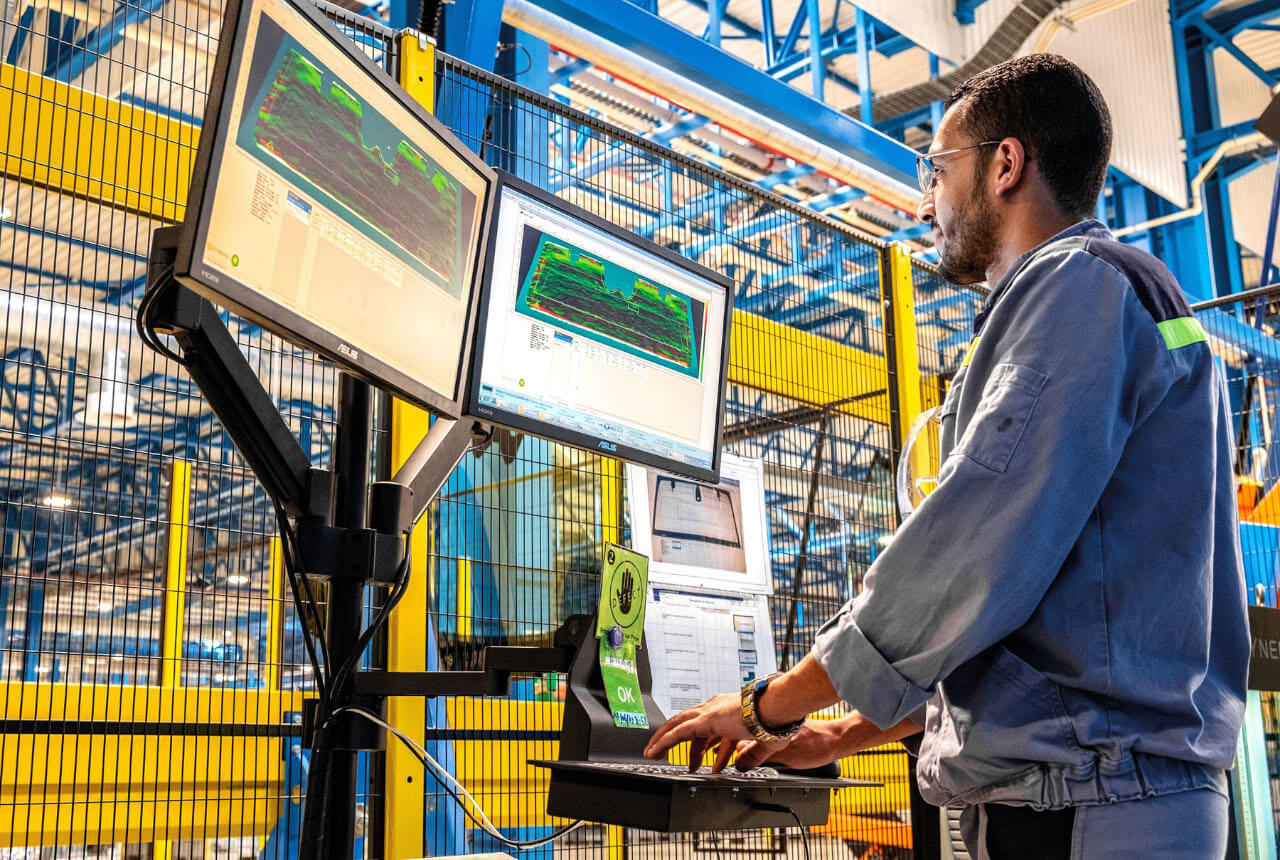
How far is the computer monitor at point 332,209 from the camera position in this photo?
4.62 feet

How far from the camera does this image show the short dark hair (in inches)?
64.2

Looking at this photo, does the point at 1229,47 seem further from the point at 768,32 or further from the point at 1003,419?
the point at 1003,419

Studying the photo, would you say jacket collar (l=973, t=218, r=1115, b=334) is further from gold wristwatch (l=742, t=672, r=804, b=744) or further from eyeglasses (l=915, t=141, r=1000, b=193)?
gold wristwatch (l=742, t=672, r=804, b=744)

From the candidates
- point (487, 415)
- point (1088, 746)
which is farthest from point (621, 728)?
point (1088, 746)

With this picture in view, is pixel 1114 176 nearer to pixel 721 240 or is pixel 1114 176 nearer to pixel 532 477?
pixel 721 240

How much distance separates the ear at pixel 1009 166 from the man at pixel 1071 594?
0.15m

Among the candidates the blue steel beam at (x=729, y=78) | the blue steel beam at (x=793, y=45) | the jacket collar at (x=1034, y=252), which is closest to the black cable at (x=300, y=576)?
the jacket collar at (x=1034, y=252)

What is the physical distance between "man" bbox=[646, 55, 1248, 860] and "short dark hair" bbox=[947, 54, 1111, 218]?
0.15m

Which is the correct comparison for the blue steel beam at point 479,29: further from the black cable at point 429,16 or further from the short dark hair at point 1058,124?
the short dark hair at point 1058,124

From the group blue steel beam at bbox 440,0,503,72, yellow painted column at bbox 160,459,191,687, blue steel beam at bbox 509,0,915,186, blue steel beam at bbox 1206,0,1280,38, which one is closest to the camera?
yellow painted column at bbox 160,459,191,687

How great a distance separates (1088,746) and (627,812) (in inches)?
28.8

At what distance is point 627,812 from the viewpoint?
178 cm

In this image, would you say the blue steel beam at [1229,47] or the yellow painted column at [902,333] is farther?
the blue steel beam at [1229,47]

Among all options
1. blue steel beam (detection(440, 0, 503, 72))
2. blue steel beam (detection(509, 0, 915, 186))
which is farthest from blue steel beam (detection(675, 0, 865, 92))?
blue steel beam (detection(440, 0, 503, 72))
